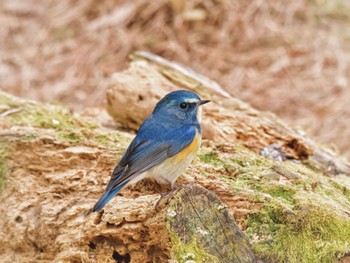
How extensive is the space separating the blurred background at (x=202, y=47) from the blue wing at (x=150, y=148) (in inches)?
175

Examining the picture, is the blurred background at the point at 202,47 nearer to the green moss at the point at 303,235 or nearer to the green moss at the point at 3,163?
the green moss at the point at 3,163

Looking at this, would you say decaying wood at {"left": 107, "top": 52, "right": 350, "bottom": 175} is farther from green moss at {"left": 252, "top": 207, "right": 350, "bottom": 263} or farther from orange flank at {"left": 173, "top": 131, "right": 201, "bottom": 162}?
green moss at {"left": 252, "top": 207, "right": 350, "bottom": 263}

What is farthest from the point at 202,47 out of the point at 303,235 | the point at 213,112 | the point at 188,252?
the point at 188,252

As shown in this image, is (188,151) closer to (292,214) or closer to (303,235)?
(292,214)

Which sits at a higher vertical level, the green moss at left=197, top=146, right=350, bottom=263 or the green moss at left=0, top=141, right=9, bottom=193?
the green moss at left=197, top=146, right=350, bottom=263

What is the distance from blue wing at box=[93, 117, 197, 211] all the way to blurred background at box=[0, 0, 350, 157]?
4.45 metres

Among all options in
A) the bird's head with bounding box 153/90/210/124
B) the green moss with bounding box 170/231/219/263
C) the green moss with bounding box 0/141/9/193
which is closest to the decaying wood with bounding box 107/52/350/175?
the bird's head with bounding box 153/90/210/124

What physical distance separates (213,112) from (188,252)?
7.21ft

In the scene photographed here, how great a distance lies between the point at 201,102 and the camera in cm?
453

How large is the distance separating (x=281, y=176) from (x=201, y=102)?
0.76 metres

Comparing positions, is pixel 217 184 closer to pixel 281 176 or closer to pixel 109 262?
pixel 281 176

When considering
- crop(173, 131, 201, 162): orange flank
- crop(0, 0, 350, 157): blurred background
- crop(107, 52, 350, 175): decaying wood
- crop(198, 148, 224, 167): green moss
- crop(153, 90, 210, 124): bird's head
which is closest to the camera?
crop(173, 131, 201, 162): orange flank

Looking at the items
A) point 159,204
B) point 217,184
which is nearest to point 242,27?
point 217,184

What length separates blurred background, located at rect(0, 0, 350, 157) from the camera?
8906 mm
